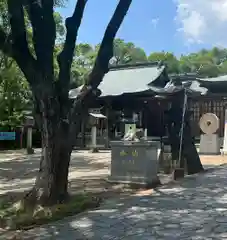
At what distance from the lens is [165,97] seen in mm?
12703

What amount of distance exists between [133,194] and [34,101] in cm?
309

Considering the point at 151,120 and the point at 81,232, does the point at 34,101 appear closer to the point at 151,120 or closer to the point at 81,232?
the point at 81,232

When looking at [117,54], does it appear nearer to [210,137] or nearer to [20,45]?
[210,137]

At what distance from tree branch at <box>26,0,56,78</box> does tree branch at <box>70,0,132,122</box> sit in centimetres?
75

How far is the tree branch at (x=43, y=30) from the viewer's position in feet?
23.8

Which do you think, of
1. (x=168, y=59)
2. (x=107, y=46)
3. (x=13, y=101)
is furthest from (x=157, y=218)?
(x=168, y=59)

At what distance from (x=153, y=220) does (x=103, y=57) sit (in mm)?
3354

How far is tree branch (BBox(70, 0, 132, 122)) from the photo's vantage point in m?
7.50

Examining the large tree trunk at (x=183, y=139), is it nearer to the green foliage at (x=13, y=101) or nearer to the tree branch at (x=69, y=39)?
the tree branch at (x=69, y=39)

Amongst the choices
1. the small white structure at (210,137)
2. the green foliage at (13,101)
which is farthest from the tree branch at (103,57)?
the green foliage at (13,101)

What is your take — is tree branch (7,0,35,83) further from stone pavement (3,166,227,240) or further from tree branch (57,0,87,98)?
stone pavement (3,166,227,240)

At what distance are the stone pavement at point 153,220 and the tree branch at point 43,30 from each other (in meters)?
2.78

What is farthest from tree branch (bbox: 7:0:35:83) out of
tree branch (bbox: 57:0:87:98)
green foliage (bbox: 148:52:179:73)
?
green foliage (bbox: 148:52:179:73)

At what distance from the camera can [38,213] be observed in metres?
6.56
